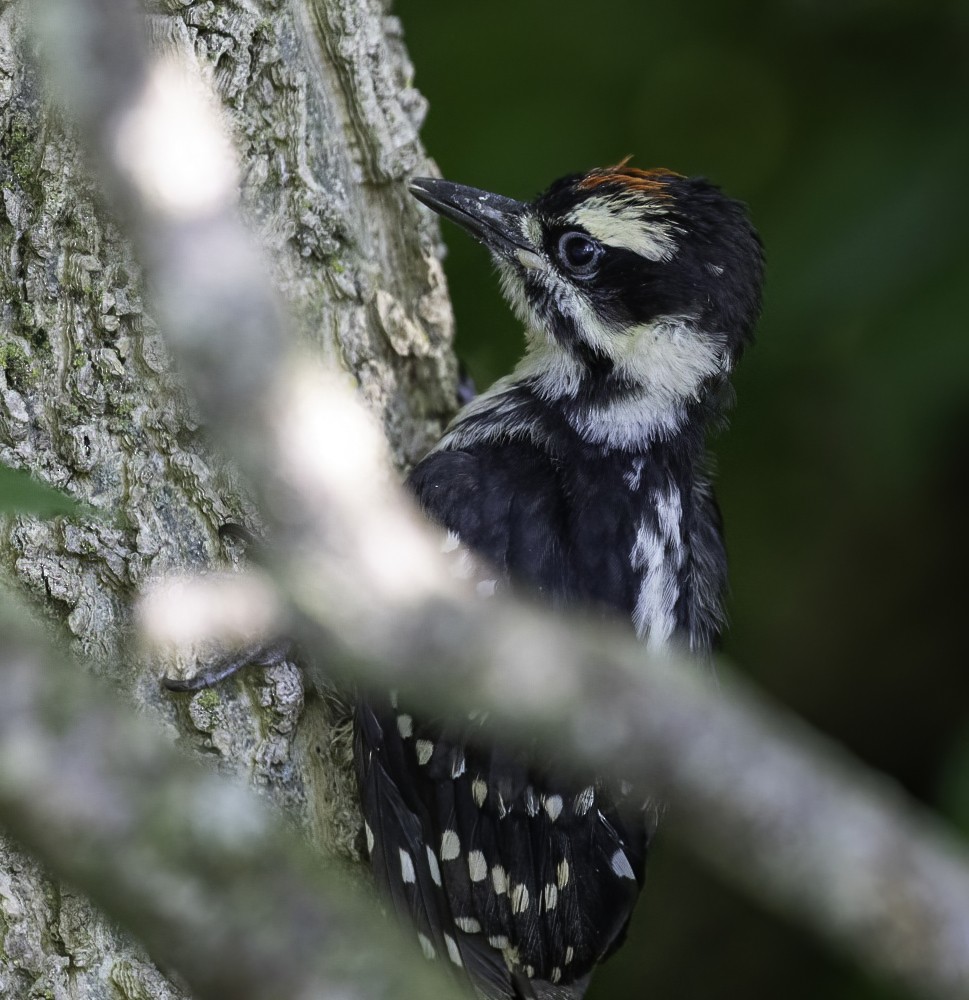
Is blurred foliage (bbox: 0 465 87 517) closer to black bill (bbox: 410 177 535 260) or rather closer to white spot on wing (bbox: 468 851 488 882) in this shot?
white spot on wing (bbox: 468 851 488 882)

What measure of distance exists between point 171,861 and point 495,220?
86.8 inches

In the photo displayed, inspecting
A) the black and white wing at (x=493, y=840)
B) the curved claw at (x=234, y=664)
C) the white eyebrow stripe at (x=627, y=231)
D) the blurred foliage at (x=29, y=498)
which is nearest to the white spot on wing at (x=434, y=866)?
the black and white wing at (x=493, y=840)

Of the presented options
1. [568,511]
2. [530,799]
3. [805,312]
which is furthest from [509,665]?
[805,312]

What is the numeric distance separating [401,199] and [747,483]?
1.63 m

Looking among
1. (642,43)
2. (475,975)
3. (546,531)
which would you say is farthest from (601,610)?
(642,43)

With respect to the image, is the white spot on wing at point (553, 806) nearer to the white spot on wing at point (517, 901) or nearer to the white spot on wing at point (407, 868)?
the white spot on wing at point (517, 901)

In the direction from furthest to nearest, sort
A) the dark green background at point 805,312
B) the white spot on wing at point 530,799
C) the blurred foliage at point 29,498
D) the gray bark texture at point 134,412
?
the dark green background at point 805,312 → the white spot on wing at point 530,799 → the gray bark texture at point 134,412 → the blurred foliage at point 29,498

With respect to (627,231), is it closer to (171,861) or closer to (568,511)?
(568,511)

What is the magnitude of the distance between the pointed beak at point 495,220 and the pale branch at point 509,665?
1.86 meters

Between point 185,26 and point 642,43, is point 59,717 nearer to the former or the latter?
point 185,26

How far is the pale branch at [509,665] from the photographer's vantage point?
37.7 inches

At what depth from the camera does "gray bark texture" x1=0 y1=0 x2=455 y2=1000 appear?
2.23 meters

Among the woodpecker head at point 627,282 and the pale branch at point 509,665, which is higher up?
the pale branch at point 509,665

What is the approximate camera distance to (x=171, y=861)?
982 mm
